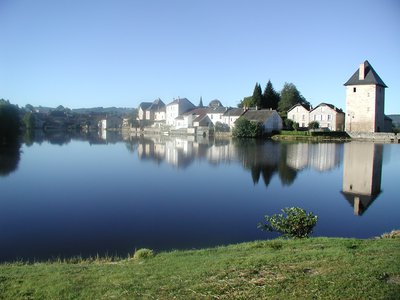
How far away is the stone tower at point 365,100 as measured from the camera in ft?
160

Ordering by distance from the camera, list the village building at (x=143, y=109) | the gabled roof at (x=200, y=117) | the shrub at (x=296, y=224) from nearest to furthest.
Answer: the shrub at (x=296, y=224) < the gabled roof at (x=200, y=117) < the village building at (x=143, y=109)

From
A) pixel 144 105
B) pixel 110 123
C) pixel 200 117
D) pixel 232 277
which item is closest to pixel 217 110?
pixel 200 117

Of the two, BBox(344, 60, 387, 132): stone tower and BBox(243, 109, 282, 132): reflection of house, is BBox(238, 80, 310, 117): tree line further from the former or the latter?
BBox(344, 60, 387, 132): stone tower

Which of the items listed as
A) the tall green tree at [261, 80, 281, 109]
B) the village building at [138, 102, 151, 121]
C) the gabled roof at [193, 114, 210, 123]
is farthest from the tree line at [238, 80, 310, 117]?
the village building at [138, 102, 151, 121]

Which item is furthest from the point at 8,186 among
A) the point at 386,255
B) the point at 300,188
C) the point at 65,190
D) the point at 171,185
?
the point at 386,255

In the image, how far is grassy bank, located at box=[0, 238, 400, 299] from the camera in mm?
4211

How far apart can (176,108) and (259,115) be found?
964 inches

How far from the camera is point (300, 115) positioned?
2301 inches

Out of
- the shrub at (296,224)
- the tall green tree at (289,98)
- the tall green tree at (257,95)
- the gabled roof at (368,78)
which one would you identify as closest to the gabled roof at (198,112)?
the tall green tree at (257,95)

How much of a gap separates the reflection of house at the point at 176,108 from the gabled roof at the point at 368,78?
34550mm

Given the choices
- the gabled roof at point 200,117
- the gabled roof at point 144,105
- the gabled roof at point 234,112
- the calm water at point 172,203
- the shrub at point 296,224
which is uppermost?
the gabled roof at point 144,105

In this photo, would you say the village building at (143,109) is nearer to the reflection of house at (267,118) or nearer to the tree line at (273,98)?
the tree line at (273,98)

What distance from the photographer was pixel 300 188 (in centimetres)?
1614

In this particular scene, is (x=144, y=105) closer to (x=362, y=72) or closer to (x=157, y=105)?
(x=157, y=105)
